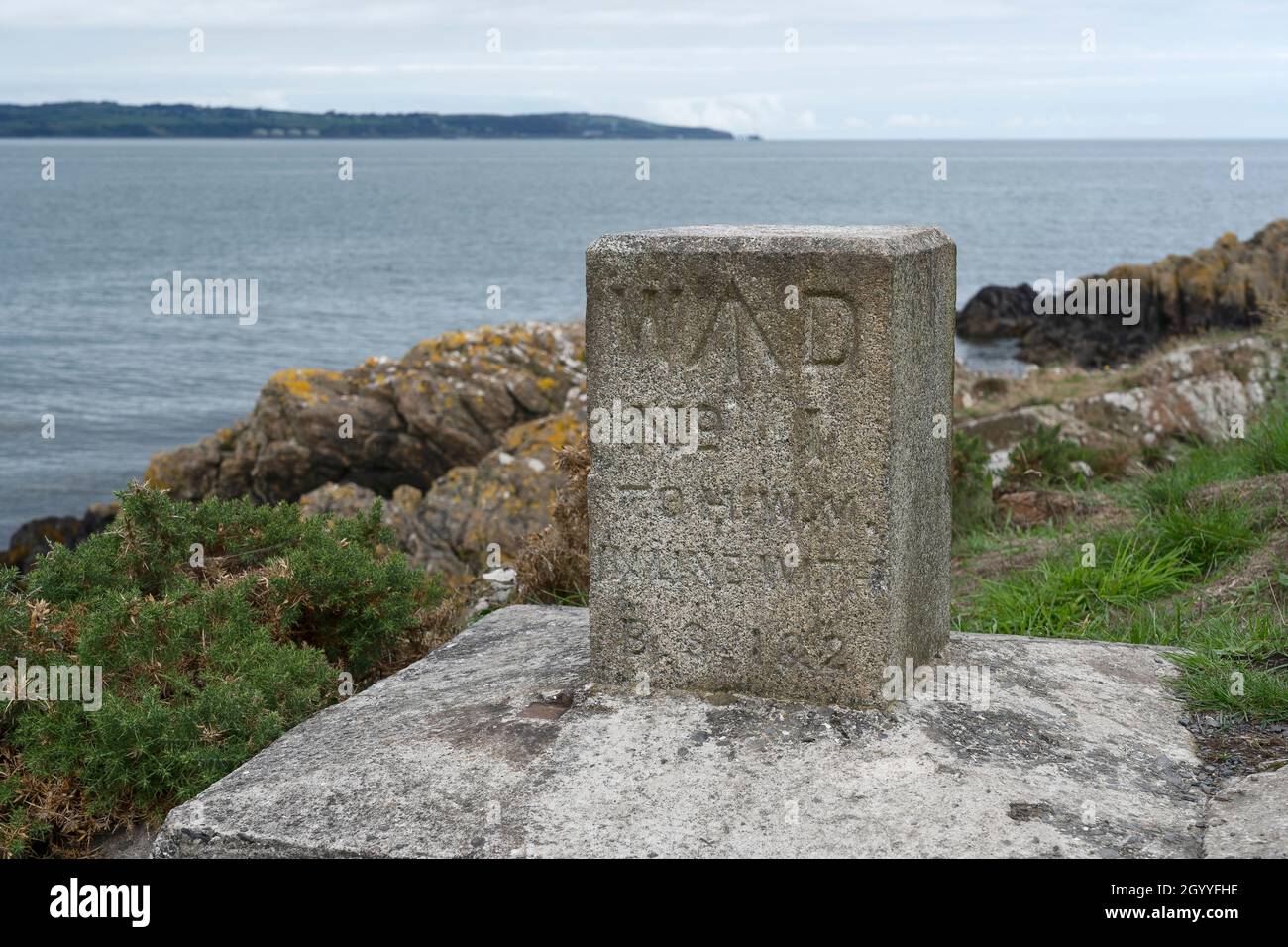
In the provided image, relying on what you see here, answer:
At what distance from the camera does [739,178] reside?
110875 millimetres

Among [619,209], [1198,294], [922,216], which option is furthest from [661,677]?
[619,209]

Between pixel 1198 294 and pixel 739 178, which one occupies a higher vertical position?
pixel 739 178

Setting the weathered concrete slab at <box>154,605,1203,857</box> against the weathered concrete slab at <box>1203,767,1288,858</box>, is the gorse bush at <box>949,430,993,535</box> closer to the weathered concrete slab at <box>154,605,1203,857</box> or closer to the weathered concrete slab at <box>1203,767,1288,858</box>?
the weathered concrete slab at <box>154,605,1203,857</box>

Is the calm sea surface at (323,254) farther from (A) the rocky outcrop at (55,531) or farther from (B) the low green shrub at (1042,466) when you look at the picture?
(B) the low green shrub at (1042,466)

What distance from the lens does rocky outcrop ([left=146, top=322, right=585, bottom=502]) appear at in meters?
12.0

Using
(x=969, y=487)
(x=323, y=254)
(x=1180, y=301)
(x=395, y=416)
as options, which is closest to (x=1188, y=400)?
(x=969, y=487)

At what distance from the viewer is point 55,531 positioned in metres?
13.1

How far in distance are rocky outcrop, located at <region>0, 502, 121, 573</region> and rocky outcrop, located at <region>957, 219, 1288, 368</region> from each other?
57.8 feet

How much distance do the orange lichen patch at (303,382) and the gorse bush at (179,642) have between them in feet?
23.5

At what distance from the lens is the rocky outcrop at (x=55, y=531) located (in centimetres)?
1284

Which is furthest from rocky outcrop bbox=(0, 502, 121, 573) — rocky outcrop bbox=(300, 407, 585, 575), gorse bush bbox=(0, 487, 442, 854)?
gorse bush bbox=(0, 487, 442, 854)

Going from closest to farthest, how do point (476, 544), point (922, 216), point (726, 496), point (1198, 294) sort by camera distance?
point (726, 496) → point (476, 544) → point (1198, 294) → point (922, 216)

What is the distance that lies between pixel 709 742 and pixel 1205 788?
145 cm

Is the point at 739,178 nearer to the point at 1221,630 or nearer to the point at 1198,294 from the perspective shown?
the point at 1198,294
